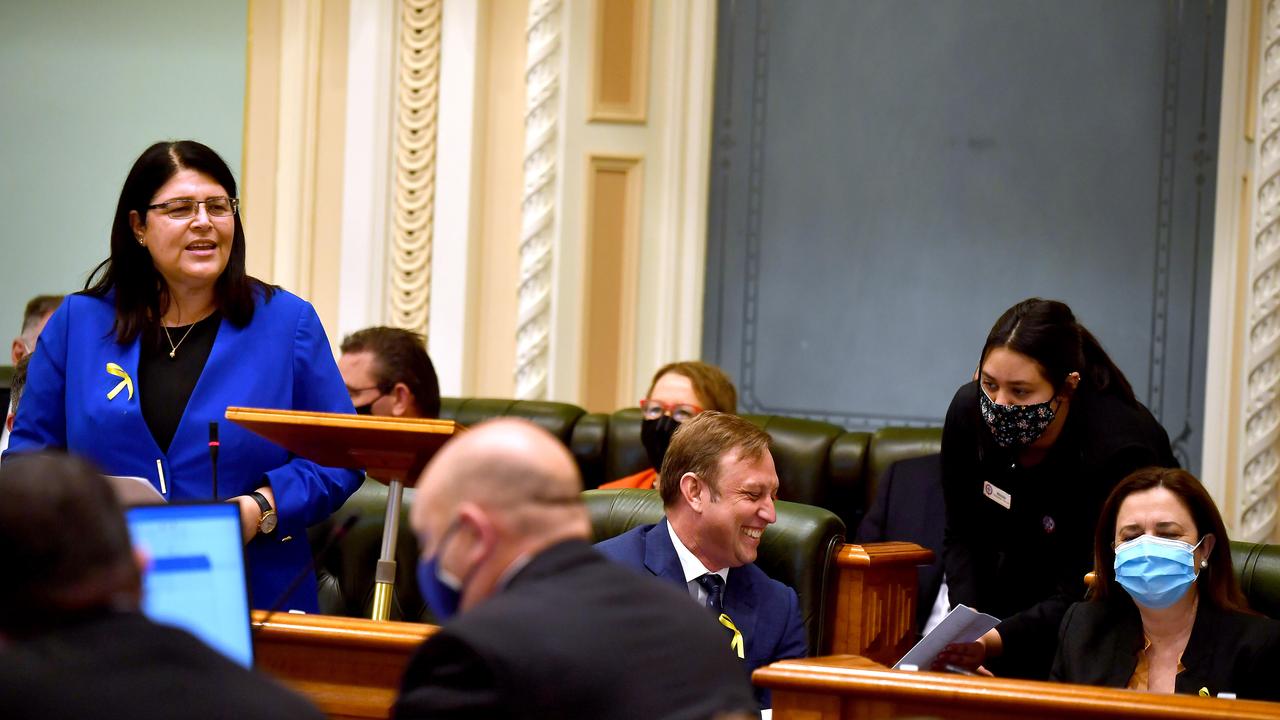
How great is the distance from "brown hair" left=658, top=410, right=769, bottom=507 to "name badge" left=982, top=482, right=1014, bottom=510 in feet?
1.85

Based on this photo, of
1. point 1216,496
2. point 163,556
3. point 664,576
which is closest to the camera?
point 163,556

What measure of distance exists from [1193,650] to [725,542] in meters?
0.96

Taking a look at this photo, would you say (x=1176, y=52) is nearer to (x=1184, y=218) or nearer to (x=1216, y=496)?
(x=1184, y=218)

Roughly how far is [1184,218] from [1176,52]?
25.7 inches

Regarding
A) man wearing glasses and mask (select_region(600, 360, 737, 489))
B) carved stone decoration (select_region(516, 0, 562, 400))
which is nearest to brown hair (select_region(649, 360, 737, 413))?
man wearing glasses and mask (select_region(600, 360, 737, 489))

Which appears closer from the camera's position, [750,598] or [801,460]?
[750,598]

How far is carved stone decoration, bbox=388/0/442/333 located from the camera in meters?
6.35

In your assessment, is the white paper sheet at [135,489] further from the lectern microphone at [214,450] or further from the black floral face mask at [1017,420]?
the black floral face mask at [1017,420]

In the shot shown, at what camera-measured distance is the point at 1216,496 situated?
19.1 ft

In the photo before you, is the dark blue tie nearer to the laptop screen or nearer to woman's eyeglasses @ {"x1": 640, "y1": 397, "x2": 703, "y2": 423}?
the laptop screen

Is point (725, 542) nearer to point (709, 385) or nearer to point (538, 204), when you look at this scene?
point (709, 385)

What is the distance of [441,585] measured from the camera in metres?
1.78

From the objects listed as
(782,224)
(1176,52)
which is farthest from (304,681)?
(1176,52)

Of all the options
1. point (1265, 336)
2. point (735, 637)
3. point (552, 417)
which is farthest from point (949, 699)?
point (1265, 336)
